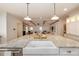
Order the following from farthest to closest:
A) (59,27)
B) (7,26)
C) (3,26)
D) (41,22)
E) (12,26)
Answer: (12,26) → (7,26) → (3,26) → (59,27) → (41,22)

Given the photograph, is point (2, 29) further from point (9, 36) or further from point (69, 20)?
point (69, 20)

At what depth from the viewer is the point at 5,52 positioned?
2.80 meters

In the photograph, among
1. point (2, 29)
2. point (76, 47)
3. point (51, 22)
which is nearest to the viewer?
point (76, 47)

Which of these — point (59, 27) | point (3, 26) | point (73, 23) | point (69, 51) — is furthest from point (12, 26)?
point (69, 51)

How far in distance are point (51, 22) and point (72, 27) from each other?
1.01m

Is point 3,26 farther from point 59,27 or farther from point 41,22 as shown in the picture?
point 59,27

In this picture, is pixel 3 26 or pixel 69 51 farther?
pixel 3 26

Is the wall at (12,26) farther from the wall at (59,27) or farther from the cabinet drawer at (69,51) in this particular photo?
the cabinet drawer at (69,51)

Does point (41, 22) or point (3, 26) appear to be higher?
point (41, 22)

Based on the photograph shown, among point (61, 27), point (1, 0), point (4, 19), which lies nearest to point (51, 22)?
point (61, 27)

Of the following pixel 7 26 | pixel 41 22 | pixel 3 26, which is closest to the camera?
pixel 41 22

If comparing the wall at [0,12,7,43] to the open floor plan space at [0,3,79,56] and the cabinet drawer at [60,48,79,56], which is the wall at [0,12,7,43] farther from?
the cabinet drawer at [60,48,79,56]

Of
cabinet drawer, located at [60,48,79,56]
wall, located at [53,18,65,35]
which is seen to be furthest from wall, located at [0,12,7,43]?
cabinet drawer, located at [60,48,79,56]

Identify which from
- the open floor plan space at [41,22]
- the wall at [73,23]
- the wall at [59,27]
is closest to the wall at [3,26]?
the open floor plan space at [41,22]
